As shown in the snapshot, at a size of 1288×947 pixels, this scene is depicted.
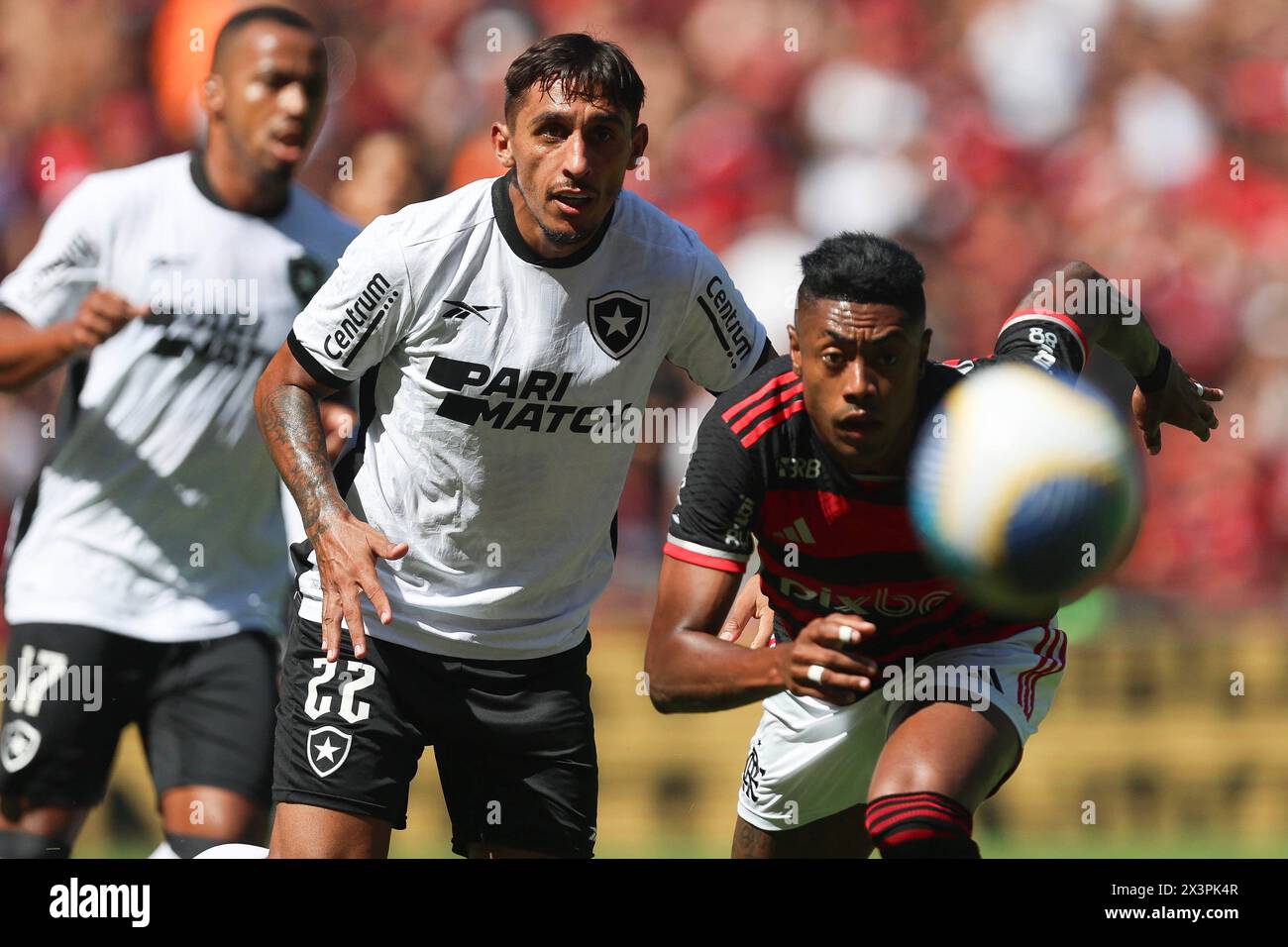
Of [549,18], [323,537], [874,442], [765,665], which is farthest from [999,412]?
[549,18]

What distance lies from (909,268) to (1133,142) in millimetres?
8158

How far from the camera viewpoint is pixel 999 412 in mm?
4785

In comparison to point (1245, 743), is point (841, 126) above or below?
above

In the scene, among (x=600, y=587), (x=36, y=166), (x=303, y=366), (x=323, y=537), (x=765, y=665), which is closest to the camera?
(x=765, y=665)

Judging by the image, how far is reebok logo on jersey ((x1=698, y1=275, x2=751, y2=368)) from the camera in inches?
208

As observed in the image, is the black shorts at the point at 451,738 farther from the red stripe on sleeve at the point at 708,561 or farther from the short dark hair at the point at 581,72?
the short dark hair at the point at 581,72

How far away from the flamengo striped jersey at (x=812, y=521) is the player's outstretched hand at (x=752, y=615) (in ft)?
1.26

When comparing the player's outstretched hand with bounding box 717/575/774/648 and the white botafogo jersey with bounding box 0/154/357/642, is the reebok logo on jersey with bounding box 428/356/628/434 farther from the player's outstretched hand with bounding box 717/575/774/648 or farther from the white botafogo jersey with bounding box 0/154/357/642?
the white botafogo jersey with bounding box 0/154/357/642

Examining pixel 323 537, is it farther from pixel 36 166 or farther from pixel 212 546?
pixel 36 166

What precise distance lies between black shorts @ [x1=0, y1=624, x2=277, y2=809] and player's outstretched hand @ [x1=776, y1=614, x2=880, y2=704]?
2.64 metres

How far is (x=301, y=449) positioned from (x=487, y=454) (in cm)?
52

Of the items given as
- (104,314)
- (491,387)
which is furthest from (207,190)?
(491,387)

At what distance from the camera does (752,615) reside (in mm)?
5668

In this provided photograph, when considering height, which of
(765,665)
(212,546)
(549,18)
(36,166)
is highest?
(549,18)
